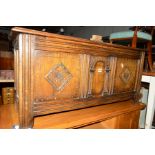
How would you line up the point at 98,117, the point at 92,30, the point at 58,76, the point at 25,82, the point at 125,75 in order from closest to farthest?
the point at 25,82, the point at 58,76, the point at 98,117, the point at 125,75, the point at 92,30

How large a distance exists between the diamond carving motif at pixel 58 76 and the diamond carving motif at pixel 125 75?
55 cm

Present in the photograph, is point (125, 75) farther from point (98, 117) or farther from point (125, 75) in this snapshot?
point (98, 117)

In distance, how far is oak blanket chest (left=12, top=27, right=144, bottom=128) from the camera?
72cm

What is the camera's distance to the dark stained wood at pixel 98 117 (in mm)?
862

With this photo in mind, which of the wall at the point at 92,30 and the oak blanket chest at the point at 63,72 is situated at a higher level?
the wall at the point at 92,30

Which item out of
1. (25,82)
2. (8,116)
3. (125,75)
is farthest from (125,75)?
(8,116)

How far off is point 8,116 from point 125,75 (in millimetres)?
1069

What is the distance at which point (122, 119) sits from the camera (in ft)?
3.89

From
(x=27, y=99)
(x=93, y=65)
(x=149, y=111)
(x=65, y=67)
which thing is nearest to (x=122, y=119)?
(x=149, y=111)

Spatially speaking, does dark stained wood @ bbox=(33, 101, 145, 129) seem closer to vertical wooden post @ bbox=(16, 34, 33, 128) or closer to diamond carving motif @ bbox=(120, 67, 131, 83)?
vertical wooden post @ bbox=(16, 34, 33, 128)

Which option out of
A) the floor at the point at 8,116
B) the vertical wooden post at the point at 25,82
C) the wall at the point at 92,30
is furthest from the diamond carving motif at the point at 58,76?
the wall at the point at 92,30

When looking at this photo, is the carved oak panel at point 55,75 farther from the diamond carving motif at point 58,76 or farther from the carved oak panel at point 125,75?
the carved oak panel at point 125,75

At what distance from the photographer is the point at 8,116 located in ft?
3.33
